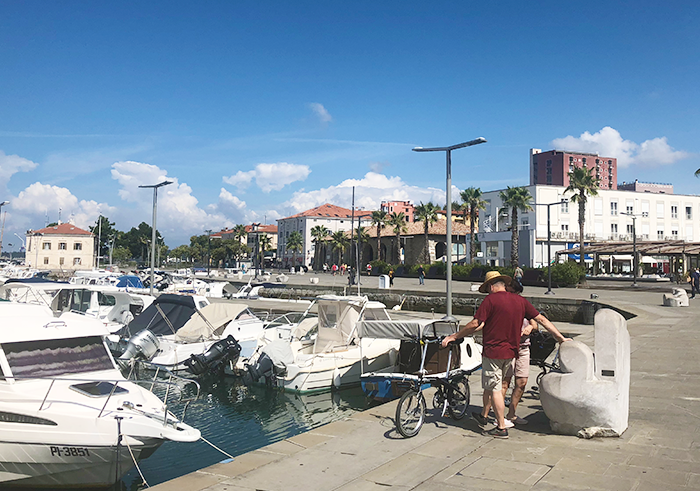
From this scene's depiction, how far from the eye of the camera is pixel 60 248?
114 metres

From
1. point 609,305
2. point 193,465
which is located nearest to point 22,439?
point 193,465

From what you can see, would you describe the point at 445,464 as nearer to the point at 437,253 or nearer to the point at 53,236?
the point at 437,253

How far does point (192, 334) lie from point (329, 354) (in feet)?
18.8

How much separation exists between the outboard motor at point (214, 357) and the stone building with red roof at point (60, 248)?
10651 centimetres

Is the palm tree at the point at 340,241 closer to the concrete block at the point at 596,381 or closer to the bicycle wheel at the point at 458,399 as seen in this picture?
the bicycle wheel at the point at 458,399

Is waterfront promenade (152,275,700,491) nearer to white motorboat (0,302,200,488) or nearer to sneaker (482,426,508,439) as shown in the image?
sneaker (482,426,508,439)

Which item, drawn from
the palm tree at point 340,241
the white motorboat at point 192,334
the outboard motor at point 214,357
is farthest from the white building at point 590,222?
the outboard motor at point 214,357

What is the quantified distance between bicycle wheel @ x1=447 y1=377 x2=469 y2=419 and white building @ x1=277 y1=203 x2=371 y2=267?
11874 centimetres

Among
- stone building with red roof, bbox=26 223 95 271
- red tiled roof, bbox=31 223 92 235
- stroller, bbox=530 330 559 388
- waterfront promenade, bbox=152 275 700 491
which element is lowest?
waterfront promenade, bbox=152 275 700 491

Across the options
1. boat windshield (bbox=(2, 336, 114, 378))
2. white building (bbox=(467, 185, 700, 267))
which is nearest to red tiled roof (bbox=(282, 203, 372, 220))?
white building (bbox=(467, 185, 700, 267))

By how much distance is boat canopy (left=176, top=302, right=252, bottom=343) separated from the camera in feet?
63.1

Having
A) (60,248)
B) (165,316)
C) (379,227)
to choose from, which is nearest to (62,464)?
(165,316)

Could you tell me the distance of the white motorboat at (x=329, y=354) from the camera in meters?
15.6

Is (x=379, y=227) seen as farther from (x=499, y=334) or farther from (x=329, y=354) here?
(x=499, y=334)
